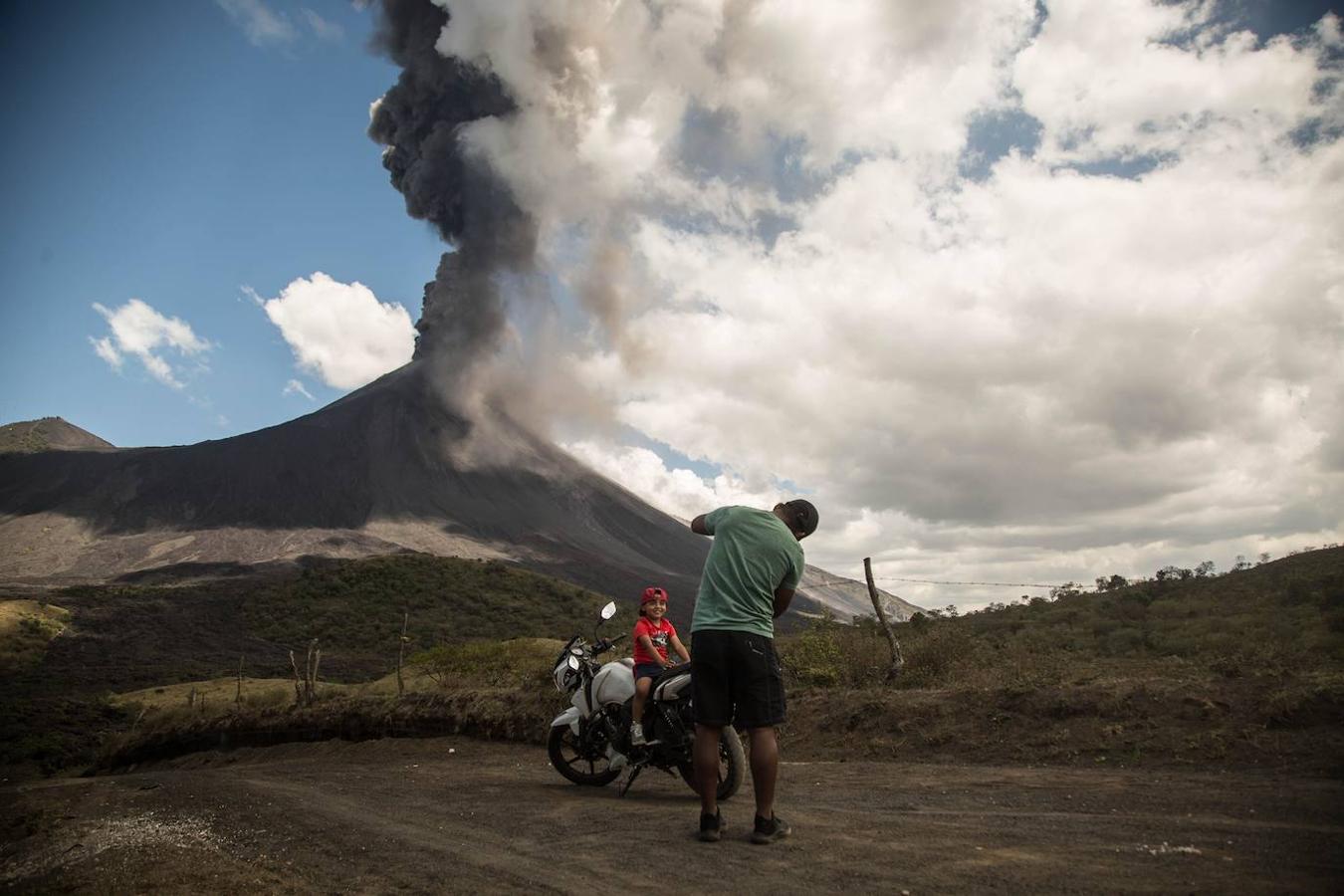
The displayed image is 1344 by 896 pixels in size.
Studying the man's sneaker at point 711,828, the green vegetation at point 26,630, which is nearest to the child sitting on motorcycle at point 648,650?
the man's sneaker at point 711,828

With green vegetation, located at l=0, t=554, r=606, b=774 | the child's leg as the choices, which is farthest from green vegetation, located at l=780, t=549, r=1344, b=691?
green vegetation, located at l=0, t=554, r=606, b=774

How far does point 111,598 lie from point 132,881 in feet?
288

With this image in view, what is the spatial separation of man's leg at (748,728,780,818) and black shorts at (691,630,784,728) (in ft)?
0.26

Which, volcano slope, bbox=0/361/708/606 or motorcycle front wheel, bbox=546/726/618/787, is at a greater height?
volcano slope, bbox=0/361/708/606

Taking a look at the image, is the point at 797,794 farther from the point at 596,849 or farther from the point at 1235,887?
the point at 1235,887

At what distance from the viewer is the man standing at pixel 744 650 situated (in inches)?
193

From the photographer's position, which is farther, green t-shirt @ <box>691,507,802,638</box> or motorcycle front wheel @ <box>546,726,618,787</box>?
motorcycle front wheel @ <box>546,726,618,787</box>

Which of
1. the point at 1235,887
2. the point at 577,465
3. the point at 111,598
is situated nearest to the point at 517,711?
the point at 1235,887

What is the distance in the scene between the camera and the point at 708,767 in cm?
507

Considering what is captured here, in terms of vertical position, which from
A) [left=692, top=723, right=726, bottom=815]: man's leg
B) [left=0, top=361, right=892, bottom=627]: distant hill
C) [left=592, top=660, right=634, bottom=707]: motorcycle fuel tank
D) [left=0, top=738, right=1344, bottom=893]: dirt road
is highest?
[left=0, top=361, right=892, bottom=627]: distant hill

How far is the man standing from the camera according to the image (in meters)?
Result: 4.90

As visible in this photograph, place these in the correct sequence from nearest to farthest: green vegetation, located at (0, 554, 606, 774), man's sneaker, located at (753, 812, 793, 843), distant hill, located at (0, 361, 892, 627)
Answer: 1. man's sneaker, located at (753, 812, 793, 843)
2. green vegetation, located at (0, 554, 606, 774)
3. distant hill, located at (0, 361, 892, 627)

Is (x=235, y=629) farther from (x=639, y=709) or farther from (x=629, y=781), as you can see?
(x=639, y=709)

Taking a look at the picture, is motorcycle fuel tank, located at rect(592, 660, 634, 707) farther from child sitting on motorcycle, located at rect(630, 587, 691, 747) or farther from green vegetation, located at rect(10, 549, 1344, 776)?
green vegetation, located at rect(10, 549, 1344, 776)
